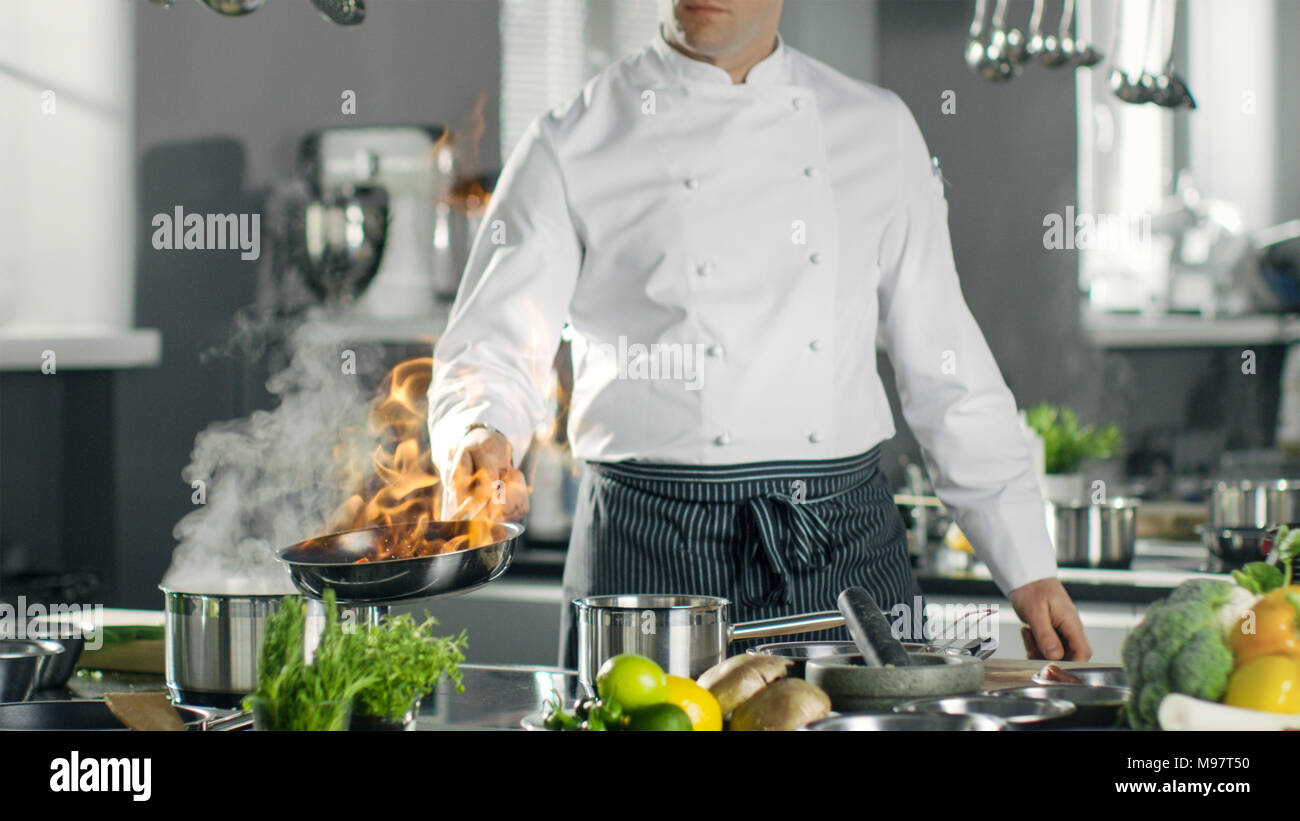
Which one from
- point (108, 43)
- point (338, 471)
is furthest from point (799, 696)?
point (108, 43)

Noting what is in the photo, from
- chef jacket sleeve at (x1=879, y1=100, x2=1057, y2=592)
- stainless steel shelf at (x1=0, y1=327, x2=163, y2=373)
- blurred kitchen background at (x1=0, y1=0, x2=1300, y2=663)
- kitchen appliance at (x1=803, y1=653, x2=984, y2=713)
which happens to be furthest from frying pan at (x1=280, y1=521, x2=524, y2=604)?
stainless steel shelf at (x1=0, y1=327, x2=163, y2=373)

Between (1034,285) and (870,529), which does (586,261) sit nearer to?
(870,529)

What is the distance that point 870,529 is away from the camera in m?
1.79

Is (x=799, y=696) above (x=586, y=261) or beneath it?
beneath

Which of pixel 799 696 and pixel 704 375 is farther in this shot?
pixel 704 375

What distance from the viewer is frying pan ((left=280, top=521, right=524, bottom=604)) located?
1185 mm

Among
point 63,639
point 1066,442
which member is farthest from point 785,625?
point 1066,442

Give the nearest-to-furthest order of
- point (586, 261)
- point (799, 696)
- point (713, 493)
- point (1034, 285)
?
1. point (799, 696)
2. point (713, 493)
3. point (586, 261)
4. point (1034, 285)

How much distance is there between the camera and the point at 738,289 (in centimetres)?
183

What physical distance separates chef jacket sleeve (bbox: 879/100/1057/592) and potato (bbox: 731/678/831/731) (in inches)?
28.8

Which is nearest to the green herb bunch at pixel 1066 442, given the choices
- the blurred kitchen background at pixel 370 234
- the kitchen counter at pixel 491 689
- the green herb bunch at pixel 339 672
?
the blurred kitchen background at pixel 370 234

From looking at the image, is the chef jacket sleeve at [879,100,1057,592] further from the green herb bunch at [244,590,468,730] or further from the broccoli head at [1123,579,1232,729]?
the green herb bunch at [244,590,468,730]

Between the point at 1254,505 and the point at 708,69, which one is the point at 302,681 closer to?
the point at 708,69
